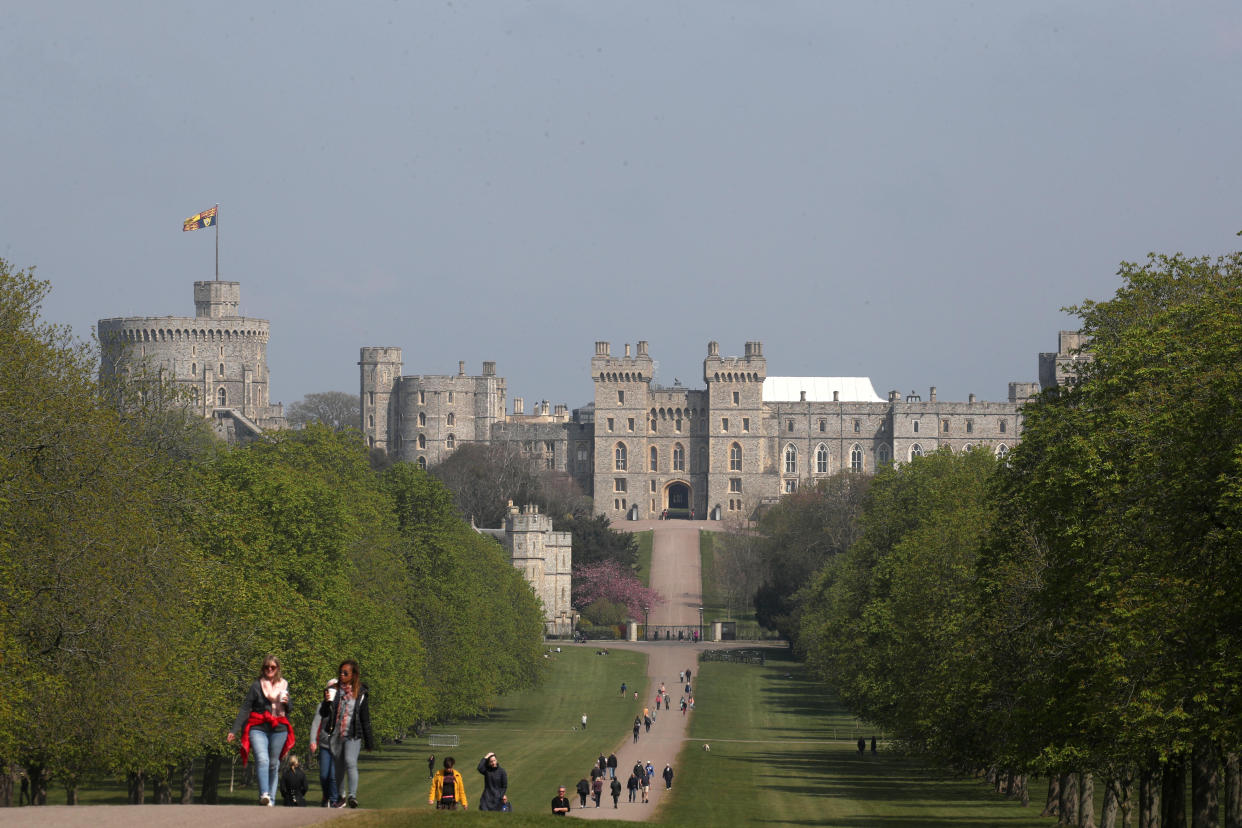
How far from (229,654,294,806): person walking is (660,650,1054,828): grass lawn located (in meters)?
11.9

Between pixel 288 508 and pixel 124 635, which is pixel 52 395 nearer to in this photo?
pixel 124 635

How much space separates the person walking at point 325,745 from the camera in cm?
1688

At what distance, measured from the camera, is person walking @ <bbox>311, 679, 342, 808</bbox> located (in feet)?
55.4

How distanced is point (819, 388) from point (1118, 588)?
147 meters

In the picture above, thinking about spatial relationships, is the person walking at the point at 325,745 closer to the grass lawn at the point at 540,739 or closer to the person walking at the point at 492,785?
the person walking at the point at 492,785


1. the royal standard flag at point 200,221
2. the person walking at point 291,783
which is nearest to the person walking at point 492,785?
the person walking at point 291,783

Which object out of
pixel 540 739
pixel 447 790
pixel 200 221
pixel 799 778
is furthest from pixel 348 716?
pixel 200 221

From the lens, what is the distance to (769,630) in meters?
105

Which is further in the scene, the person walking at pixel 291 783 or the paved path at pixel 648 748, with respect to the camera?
the person walking at pixel 291 783

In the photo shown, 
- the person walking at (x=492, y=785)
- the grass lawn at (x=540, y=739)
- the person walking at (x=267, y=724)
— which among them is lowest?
the grass lawn at (x=540, y=739)

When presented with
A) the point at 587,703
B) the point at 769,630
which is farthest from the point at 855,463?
the point at 587,703

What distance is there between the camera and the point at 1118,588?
25.6 meters

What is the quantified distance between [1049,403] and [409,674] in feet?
61.1

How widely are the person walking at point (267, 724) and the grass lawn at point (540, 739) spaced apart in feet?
52.3
